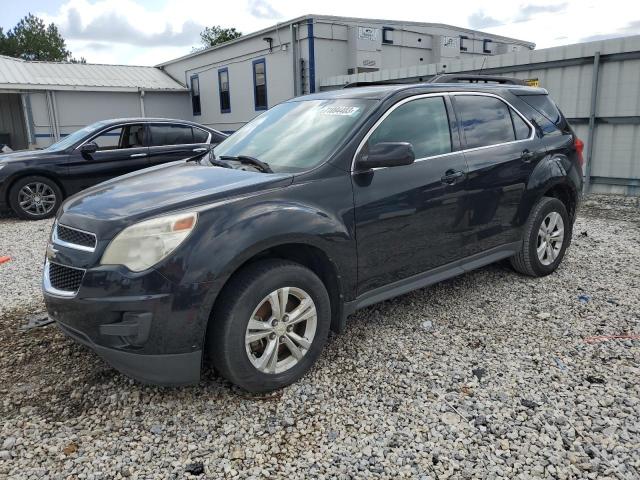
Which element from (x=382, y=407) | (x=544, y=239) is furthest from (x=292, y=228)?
(x=544, y=239)

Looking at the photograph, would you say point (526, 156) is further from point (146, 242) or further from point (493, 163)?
point (146, 242)

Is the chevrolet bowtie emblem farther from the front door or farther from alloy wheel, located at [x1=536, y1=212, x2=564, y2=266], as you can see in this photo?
alloy wheel, located at [x1=536, y1=212, x2=564, y2=266]

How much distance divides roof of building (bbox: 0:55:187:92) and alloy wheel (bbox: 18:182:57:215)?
14685 millimetres

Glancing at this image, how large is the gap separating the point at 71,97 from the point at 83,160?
15671mm

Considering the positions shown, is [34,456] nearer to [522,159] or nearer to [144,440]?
[144,440]

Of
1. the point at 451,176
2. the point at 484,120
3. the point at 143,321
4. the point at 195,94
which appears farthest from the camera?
the point at 195,94

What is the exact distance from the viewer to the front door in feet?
11.1

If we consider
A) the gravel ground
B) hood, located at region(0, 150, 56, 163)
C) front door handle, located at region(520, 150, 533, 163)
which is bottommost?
the gravel ground

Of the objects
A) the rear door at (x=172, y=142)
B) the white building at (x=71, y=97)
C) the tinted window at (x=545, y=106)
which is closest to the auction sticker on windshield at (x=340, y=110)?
the tinted window at (x=545, y=106)

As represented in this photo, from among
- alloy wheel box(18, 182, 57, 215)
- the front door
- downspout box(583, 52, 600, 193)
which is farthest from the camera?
downspout box(583, 52, 600, 193)

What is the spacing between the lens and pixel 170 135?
9.15 m

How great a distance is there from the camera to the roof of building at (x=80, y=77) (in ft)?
68.6

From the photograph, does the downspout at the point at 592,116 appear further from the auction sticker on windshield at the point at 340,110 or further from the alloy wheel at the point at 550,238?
the auction sticker on windshield at the point at 340,110

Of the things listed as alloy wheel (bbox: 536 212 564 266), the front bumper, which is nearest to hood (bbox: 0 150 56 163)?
the front bumper
